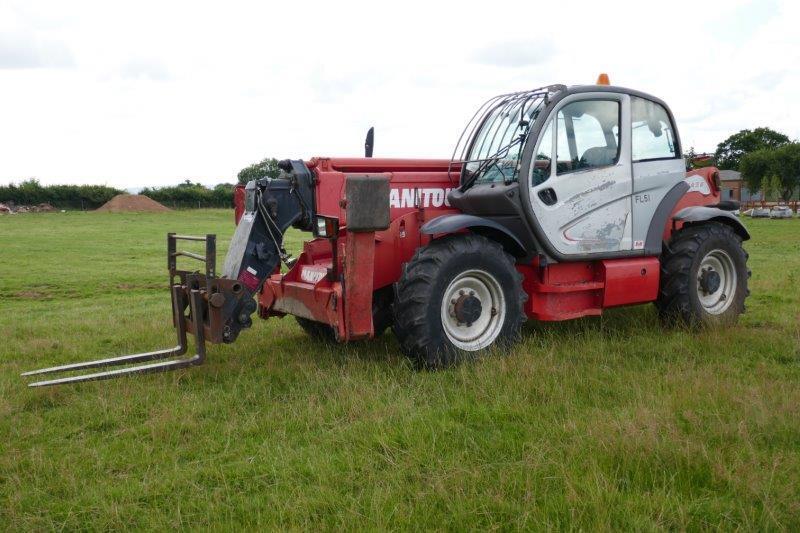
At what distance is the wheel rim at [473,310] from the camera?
655 centimetres

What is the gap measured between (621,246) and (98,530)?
5.61m

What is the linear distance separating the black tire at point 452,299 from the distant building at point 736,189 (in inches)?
3187

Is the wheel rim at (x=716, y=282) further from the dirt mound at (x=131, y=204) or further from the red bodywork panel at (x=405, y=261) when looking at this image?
the dirt mound at (x=131, y=204)

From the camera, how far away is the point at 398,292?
634cm

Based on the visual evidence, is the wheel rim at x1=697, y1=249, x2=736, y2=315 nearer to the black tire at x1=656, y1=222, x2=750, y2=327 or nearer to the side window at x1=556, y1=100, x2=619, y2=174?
the black tire at x1=656, y1=222, x2=750, y2=327

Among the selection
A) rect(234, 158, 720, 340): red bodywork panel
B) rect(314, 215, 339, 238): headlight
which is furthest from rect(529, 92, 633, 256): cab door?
rect(314, 215, 339, 238): headlight

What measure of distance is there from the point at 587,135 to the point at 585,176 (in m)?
0.43

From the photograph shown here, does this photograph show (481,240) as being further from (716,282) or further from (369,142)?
(716,282)

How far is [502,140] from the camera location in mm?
7289

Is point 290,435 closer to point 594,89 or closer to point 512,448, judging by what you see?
point 512,448

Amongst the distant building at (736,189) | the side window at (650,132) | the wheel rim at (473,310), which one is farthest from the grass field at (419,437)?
the distant building at (736,189)

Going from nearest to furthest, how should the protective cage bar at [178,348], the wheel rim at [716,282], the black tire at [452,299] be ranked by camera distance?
the protective cage bar at [178,348], the black tire at [452,299], the wheel rim at [716,282]

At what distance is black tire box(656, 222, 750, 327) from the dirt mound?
5930 centimetres

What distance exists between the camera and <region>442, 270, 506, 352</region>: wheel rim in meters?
6.55
